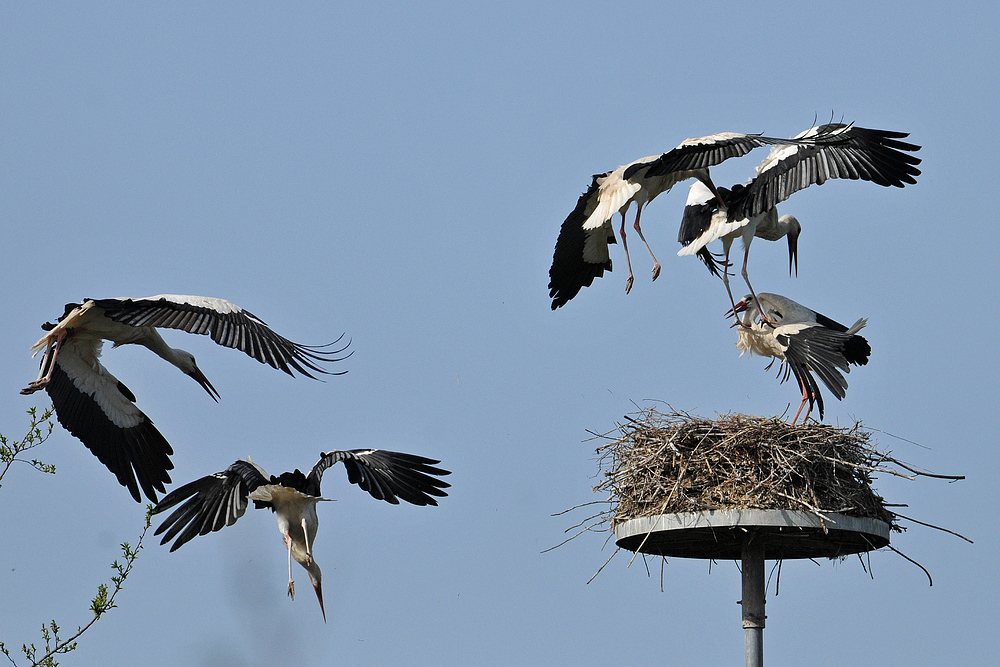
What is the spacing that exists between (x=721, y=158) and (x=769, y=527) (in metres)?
2.83

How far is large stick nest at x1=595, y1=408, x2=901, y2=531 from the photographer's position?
31.3ft

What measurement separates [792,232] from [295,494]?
20.2 feet

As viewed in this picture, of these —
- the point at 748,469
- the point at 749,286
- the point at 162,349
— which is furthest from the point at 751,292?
the point at 162,349

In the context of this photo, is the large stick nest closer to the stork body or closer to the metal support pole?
the metal support pole

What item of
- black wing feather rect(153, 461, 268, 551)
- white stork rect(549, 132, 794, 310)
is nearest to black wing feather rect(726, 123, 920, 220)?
white stork rect(549, 132, 794, 310)

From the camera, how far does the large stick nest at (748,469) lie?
9.53 metres

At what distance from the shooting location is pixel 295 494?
916cm

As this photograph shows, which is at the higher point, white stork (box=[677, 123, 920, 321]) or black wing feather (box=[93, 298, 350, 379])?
white stork (box=[677, 123, 920, 321])

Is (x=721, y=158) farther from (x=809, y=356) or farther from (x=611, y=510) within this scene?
(x=611, y=510)

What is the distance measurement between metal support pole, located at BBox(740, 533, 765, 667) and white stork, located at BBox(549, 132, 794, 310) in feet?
8.09

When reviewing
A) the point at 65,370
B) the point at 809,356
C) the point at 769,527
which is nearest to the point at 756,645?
the point at 769,527

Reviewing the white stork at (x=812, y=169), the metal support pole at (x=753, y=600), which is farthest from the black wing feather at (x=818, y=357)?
the metal support pole at (x=753, y=600)

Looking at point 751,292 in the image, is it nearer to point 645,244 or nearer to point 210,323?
point 645,244

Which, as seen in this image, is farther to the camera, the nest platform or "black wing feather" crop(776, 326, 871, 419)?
"black wing feather" crop(776, 326, 871, 419)
